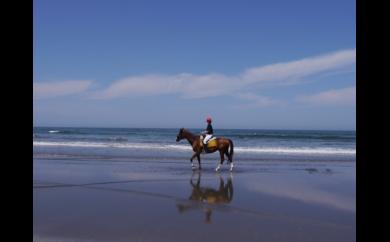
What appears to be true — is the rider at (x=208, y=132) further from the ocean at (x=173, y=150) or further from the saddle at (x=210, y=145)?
the ocean at (x=173, y=150)

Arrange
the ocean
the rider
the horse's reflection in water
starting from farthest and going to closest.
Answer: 1. the ocean
2. the rider
3. the horse's reflection in water

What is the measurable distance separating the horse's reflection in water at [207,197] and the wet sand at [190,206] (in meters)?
0.02

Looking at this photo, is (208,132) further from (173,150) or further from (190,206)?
(173,150)

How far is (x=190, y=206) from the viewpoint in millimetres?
7793

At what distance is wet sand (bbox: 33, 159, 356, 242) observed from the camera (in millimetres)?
5758

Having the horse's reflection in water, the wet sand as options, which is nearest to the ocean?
the wet sand

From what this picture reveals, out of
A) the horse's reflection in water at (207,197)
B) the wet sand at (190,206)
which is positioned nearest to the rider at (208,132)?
the wet sand at (190,206)

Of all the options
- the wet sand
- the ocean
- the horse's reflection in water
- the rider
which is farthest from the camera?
the ocean

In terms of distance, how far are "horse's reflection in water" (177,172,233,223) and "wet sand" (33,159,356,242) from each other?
0.8 inches

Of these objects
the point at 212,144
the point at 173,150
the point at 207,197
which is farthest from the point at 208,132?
the point at 173,150

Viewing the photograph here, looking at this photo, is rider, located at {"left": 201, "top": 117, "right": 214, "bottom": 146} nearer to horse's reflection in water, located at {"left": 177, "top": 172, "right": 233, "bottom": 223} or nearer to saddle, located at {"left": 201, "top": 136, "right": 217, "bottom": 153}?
saddle, located at {"left": 201, "top": 136, "right": 217, "bottom": 153}

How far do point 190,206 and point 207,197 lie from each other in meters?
1.19
